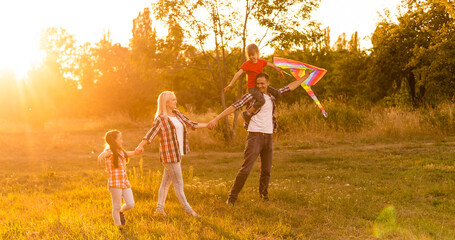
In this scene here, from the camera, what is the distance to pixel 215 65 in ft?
61.3

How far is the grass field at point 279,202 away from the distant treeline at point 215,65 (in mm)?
5843

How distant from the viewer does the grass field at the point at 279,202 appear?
5258 mm

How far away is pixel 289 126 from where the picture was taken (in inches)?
736

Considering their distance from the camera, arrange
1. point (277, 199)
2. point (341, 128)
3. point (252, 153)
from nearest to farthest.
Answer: point (252, 153), point (277, 199), point (341, 128)

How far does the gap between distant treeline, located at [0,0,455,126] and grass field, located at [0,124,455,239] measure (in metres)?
5.84

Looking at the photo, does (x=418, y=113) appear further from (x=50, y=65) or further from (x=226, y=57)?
(x=50, y=65)

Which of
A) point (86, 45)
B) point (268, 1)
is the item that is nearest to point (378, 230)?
point (268, 1)

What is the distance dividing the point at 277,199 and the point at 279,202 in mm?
223

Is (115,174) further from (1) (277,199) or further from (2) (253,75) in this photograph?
(1) (277,199)

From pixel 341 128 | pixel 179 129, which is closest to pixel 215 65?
pixel 341 128

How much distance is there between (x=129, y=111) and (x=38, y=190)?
30.2m

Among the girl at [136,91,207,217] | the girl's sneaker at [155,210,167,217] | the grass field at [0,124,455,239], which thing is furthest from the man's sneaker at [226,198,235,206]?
the girl's sneaker at [155,210,167,217]

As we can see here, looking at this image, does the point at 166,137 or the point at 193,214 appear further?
the point at 193,214

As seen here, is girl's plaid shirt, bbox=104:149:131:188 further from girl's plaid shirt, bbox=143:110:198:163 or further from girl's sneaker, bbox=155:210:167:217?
girl's sneaker, bbox=155:210:167:217
